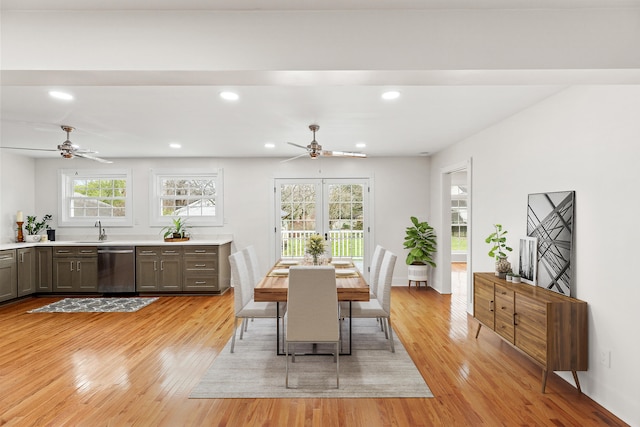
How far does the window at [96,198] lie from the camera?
6.57 metres

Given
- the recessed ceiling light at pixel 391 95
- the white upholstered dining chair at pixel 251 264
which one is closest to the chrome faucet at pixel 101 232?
the white upholstered dining chair at pixel 251 264

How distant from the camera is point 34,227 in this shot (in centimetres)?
628

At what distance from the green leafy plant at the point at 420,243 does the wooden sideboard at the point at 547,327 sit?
3.01m

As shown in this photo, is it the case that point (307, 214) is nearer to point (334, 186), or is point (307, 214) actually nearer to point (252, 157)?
point (334, 186)

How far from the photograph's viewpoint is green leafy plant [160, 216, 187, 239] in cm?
636

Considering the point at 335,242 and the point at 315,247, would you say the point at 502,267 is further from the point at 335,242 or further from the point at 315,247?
the point at 335,242

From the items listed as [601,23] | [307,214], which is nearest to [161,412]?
[601,23]

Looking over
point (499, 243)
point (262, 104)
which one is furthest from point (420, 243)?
point (262, 104)

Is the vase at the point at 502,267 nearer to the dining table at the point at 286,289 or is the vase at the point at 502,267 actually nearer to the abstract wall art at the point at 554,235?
the abstract wall art at the point at 554,235

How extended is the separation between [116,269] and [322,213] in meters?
3.68

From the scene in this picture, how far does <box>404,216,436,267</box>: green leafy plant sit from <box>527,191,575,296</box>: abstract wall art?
2.86 m

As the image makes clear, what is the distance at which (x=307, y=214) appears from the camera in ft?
21.7

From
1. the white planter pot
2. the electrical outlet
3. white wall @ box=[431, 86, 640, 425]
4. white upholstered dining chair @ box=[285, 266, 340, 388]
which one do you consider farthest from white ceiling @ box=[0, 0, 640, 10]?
the white planter pot

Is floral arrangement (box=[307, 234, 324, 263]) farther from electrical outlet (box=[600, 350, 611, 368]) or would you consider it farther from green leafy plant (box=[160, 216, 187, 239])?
green leafy plant (box=[160, 216, 187, 239])
